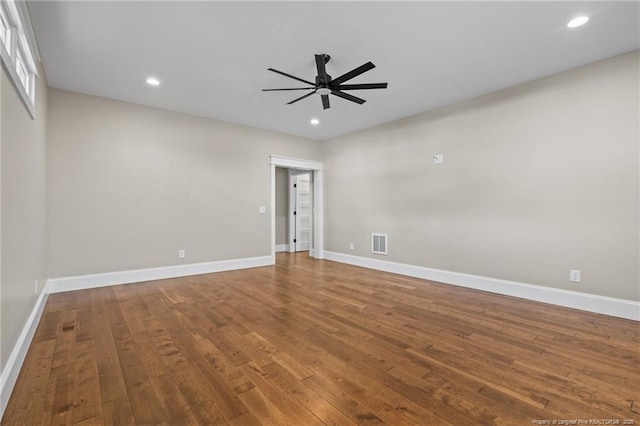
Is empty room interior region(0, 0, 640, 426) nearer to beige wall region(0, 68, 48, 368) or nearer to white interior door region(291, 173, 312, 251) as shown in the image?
beige wall region(0, 68, 48, 368)

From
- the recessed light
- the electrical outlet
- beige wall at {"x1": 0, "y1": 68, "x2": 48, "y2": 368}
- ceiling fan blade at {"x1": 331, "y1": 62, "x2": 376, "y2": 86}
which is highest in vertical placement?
the recessed light

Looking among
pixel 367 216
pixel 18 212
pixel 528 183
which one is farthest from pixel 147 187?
pixel 528 183

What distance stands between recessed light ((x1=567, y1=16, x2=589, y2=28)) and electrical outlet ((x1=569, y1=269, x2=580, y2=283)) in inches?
101

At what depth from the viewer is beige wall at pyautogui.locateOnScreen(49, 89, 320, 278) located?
3910mm

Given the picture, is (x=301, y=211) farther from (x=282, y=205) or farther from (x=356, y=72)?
(x=356, y=72)

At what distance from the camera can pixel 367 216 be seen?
5762 millimetres

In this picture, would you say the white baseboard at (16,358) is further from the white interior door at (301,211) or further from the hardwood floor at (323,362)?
the white interior door at (301,211)

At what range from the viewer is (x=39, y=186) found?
10.4 feet

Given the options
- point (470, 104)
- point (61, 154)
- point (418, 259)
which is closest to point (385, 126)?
point (470, 104)

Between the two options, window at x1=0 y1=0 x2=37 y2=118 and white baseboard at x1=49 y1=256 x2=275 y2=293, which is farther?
white baseboard at x1=49 y1=256 x2=275 y2=293

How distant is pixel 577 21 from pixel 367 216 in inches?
155

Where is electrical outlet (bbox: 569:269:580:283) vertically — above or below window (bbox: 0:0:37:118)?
below

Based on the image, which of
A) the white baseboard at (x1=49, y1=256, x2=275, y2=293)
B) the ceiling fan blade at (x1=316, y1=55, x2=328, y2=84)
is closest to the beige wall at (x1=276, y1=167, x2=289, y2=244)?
the white baseboard at (x1=49, y1=256, x2=275, y2=293)

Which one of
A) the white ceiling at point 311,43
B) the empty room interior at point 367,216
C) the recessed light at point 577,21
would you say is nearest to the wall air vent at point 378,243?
the empty room interior at point 367,216
